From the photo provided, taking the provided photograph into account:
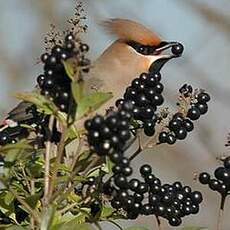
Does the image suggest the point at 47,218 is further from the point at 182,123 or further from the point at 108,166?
the point at 182,123

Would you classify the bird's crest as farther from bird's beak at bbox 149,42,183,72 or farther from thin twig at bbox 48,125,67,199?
thin twig at bbox 48,125,67,199

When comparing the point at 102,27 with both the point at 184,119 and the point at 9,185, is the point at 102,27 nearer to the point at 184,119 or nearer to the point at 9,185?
the point at 184,119

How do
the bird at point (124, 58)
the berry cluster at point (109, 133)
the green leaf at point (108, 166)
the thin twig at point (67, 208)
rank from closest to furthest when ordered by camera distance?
the berry cluster at point (109, 133) < the green leaf at point (108, 166) < the thin twig at point (67, 208) < the bird at point (124, 58)

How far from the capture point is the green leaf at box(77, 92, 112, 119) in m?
1.05

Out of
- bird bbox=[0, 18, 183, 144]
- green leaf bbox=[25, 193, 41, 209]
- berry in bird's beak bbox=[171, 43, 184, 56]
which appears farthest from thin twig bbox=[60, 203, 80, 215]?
bird bbox=[0, 18, 183, 144]

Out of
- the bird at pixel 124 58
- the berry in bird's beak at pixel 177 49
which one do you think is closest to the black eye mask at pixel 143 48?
the bird at pixel 124 58

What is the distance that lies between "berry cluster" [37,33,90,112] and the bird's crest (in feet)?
3.97

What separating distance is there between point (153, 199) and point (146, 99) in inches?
5.7

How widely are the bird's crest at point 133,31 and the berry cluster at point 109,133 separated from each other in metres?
1.29

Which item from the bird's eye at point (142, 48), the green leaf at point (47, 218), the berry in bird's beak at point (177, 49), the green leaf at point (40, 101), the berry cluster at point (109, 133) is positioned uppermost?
the berry in bird's beak at point (177, 49)

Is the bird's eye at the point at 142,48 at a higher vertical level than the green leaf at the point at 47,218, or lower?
higher

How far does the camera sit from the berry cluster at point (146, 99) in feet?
4.05

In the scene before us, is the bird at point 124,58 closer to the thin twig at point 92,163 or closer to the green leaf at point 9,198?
the green leaf at point 9,198

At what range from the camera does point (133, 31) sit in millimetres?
2311
